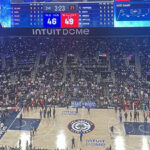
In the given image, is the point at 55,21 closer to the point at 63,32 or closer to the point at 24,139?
the point at 63,32

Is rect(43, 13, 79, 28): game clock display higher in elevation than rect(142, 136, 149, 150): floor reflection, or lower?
higher

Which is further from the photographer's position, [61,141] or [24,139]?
[24,139]

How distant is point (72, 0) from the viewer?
35.8 m

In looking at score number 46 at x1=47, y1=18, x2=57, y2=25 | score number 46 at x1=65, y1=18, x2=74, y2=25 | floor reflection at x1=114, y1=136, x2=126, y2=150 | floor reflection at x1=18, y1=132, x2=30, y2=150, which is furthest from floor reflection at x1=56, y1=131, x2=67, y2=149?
score number 46 at x1=47, y1=18, x2=57, y2=25

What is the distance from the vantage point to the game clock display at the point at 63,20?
35.8 metres

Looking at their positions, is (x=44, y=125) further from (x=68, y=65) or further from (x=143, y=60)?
(x=143, y=60)

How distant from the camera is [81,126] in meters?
26.6

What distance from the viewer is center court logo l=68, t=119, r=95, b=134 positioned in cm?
2581

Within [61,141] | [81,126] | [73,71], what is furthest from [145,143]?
[73,71]

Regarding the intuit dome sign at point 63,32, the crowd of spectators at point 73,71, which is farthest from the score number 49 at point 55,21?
the crowd of spectators at point 73,71

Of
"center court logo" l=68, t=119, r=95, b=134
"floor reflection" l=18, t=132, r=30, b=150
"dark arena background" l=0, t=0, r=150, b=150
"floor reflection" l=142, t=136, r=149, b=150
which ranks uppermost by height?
"dark arena background" l=0, t=0, r=150, b=150

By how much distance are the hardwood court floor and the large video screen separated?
1354cm

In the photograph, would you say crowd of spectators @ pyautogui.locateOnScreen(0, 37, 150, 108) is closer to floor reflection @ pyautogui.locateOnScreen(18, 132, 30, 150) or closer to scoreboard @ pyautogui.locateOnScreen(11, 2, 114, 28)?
floor reflection @ pyautogui.locateOnScreen(18, 132, 30, 150)

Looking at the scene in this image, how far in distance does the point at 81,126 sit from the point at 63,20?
16.0 metres
